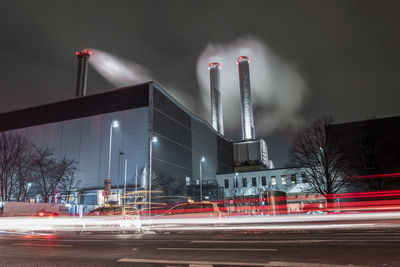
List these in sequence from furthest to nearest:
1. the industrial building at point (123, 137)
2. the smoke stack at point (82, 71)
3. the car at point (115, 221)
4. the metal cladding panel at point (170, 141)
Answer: the smoke stack at point (82, 71) < the metal cladding panel at point (170, 141) < the industrial building at point (123, 137) < the car at point (115, 221)

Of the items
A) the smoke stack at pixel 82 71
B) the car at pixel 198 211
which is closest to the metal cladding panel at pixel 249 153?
the smoke stack at pixel 82 71

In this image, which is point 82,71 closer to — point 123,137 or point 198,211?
point 123,137

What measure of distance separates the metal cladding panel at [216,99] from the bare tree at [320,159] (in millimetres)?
95130

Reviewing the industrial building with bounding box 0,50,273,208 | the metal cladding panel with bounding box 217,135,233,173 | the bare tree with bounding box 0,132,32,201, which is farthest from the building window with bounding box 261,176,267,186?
the bare tree with bounding box 0,132,32,201

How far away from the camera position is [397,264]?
23.7 ft

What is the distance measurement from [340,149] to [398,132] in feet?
71.5

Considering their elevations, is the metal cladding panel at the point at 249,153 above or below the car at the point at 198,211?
above

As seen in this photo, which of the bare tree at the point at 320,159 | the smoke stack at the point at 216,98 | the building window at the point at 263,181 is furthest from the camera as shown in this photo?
the smoke stack at the point at 216,98

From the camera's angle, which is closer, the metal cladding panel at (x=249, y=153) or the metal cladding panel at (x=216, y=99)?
the metal cladding panel at (x=249, y=153)

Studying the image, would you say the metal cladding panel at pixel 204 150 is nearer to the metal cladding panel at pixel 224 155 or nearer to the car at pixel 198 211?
the metal cladding panel at pixel 224 155

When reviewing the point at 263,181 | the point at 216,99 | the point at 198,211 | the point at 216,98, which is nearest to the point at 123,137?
the point at 263,181

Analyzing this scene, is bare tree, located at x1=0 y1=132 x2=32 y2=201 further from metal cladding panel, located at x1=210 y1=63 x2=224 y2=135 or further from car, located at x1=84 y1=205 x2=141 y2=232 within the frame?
metal cladding panel, located at x1=210 y1=63 x2=224 y2=135

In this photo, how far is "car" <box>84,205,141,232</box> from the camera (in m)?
21.3

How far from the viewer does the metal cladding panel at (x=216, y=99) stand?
14125 centimetres
